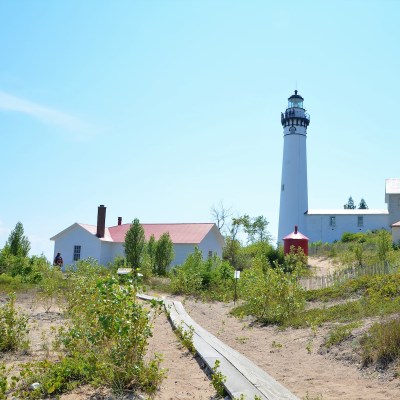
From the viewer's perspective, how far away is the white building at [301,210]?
4288 cm

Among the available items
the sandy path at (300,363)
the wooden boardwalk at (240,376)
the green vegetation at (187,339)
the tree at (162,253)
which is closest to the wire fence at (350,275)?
the sandy path at (300,363)

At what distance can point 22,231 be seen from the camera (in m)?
29.7

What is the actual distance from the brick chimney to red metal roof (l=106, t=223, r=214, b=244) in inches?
44.6

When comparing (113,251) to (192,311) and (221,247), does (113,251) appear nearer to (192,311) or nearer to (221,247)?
(221,247)

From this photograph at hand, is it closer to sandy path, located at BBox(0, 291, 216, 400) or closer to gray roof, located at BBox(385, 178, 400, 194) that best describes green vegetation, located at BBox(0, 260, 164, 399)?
sandy path, located at BBox(0, 291, 216, 400)

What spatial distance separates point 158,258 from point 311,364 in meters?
20.7

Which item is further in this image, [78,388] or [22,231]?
[22,231]

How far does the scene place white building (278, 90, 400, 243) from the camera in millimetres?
42875

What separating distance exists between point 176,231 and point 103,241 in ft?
18.6

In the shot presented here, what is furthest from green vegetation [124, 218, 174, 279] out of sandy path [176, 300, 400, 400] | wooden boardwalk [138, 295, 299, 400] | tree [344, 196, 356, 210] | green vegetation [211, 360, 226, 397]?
tree [344, 196, 356, 210]

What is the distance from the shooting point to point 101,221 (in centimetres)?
3481

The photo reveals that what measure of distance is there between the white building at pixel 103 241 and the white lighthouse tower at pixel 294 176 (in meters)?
10.7

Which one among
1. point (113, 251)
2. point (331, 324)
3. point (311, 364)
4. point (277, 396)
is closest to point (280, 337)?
point (331, 324)

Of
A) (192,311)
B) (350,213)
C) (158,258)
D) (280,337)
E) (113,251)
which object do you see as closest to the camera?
(280,337)
